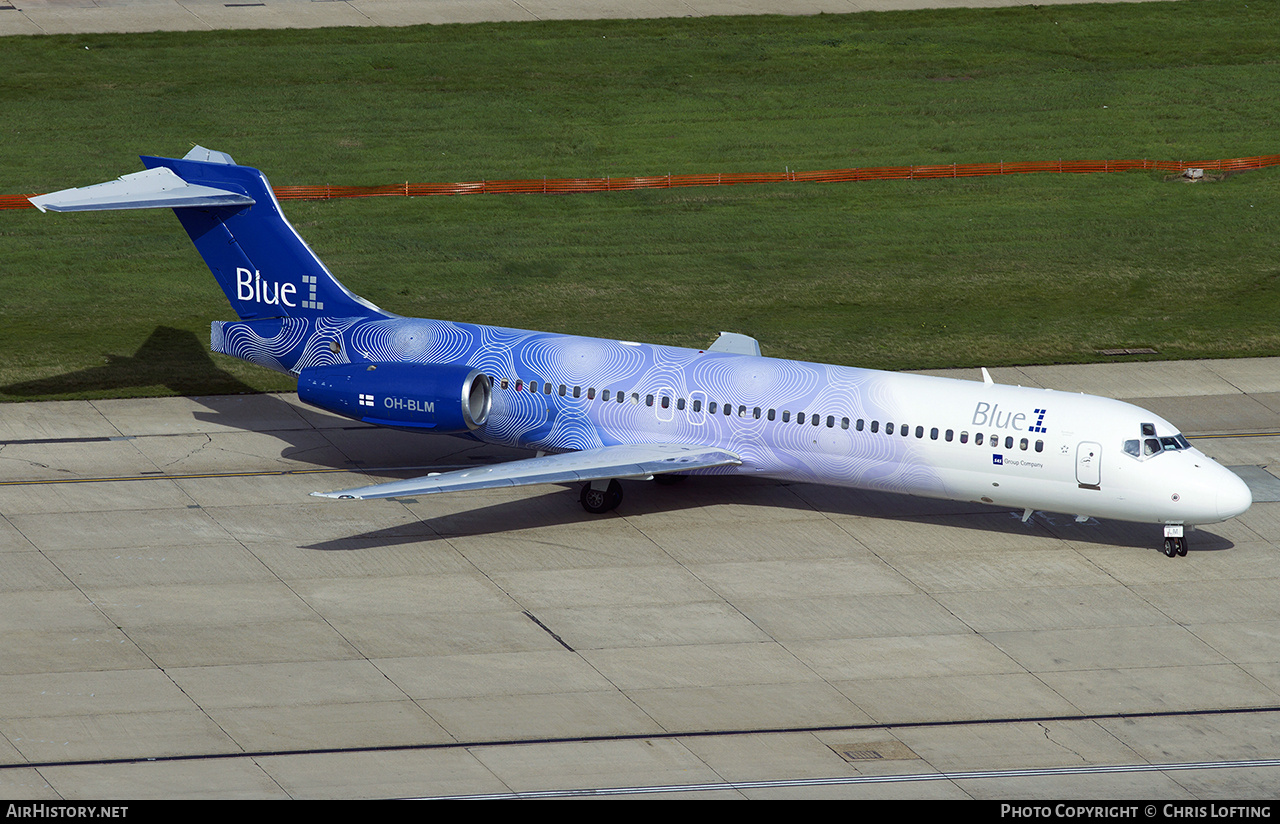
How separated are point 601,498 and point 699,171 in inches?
986

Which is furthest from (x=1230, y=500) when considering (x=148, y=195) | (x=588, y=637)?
(x=148, y=195)

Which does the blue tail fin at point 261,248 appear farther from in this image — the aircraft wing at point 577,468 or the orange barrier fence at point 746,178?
the orange barrier fence at point 746,178

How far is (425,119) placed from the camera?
2237 inches

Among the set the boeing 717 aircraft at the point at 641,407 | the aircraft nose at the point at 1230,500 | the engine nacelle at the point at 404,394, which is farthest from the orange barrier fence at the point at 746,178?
the aircraft nose at the point at 1230,500

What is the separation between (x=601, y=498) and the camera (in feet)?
105

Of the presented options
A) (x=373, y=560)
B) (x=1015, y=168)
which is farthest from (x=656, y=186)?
(x=373, y=560)

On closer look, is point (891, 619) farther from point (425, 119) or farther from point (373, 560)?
point (425, 119)

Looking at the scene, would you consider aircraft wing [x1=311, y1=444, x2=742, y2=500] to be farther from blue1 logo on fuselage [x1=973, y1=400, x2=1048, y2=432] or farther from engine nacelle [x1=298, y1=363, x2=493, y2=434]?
blue1 logo on fuselage [x1=973, y1=400, x2=1048, y2=432]

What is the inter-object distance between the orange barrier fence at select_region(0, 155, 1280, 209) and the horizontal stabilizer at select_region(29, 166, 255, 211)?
1758 centimetres

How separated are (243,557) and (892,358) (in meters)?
19.3

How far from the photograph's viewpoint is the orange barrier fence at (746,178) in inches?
2056

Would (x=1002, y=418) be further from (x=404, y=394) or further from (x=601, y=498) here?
(x=404, y=394)

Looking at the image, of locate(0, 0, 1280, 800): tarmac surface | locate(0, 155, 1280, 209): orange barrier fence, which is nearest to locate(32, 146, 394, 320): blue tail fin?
locate(0, 0, 1280, 800): tarmac surface

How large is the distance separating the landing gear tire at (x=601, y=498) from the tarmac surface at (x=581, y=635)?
0.88 ft
